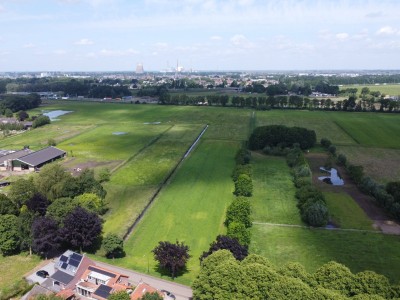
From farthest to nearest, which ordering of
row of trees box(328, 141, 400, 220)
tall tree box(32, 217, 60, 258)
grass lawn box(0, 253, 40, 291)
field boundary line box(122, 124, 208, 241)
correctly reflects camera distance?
row of trees box(328, 141, 400, 220) < field boundary line box(122, 124, 208, 241) < tall tree box(32, 217, 60, 258) < grass lawn box(0, 253, 40, 291)

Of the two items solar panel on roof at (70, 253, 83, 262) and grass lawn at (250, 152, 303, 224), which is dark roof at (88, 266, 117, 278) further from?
grass lawn at (250, 152, 303, 224)

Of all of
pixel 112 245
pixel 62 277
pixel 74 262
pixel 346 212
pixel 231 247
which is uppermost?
pixel 231 247

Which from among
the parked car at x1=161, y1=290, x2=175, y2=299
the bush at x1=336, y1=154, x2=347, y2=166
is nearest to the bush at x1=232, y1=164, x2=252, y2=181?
the bush at x1=336, y1=154, x2=347, y2=166

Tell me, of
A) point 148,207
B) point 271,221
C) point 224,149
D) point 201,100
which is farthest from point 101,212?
point 201,100

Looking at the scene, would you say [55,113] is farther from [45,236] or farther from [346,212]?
[346,212]

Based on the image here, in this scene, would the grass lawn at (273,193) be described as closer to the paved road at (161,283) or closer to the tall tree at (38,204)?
the paved road at (161,283)

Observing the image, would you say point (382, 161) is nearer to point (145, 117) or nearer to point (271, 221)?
point (271, 221)

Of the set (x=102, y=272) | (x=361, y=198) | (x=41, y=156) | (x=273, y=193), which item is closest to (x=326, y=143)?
(x=361, y=198)
